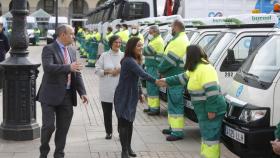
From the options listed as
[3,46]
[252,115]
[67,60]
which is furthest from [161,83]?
[3,46]

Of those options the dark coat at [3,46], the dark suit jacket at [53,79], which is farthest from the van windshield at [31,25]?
the dark suit jacket at [53,79]

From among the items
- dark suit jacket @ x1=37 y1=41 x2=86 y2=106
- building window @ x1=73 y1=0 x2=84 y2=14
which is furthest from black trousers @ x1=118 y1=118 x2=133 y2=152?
building window @ x1=73 y1=0 x2=84 y2=14

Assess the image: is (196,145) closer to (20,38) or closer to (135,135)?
(135,135)

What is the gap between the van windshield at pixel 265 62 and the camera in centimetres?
666

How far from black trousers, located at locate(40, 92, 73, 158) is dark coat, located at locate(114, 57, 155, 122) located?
0.69 m

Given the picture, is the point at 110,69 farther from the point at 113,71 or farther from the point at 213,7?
the point at 213,7

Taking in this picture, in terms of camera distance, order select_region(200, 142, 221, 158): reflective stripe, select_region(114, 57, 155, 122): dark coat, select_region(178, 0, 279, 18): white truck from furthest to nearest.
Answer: select_region(178, 0, 279, 18): white truck < select_region(114, 57, 155, 122): dark coat < select_region(200, 142, 221, 158): reflective stripe

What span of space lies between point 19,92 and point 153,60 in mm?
3412

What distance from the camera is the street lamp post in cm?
822

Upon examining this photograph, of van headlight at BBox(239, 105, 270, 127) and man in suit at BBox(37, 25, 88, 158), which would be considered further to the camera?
man in suit at BBox(37, 25, 88, 158)

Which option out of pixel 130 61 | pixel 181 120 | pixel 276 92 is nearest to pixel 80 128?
pixel 181 120

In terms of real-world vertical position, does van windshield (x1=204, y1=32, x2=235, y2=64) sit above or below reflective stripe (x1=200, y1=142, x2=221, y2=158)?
above

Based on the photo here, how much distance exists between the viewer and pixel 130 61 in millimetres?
7117

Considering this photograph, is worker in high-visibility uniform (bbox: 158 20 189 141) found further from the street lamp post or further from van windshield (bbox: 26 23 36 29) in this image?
van windshield (bbox: 26 23 36 29)
